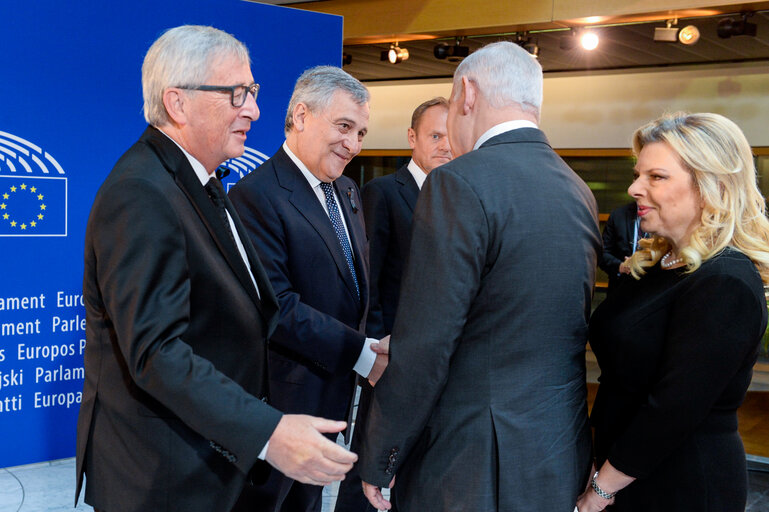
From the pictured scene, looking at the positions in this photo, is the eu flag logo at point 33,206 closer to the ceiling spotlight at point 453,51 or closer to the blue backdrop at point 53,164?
the blue backdrop at point 53,164

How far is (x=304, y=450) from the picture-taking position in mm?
1462

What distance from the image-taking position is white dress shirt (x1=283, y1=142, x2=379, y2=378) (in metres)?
2.37

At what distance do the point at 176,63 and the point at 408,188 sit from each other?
1.69 metres

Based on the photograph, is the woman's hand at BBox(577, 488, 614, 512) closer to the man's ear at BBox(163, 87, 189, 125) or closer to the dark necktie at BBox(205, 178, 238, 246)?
the dark necktie at BBox(205, 178, 238, 246)

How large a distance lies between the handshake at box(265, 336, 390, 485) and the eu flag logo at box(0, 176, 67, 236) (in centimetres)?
282

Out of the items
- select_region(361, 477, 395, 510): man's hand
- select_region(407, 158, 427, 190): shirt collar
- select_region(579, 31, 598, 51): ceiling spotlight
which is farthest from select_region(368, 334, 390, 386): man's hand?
select_region(579, 31, 598, 51): ceiling spotlight

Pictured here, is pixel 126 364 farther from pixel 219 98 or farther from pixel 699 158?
pixel 699 158

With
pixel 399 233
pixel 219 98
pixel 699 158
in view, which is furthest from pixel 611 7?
pixel 219 98

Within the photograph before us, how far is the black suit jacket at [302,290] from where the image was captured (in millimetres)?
2295

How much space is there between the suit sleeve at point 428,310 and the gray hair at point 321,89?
0.99 metres

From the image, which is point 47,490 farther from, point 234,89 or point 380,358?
point 234,89

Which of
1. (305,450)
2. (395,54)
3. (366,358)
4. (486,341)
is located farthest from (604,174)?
(305,450)

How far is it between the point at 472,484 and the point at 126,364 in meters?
0.82

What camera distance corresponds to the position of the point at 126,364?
1525 millimetres
